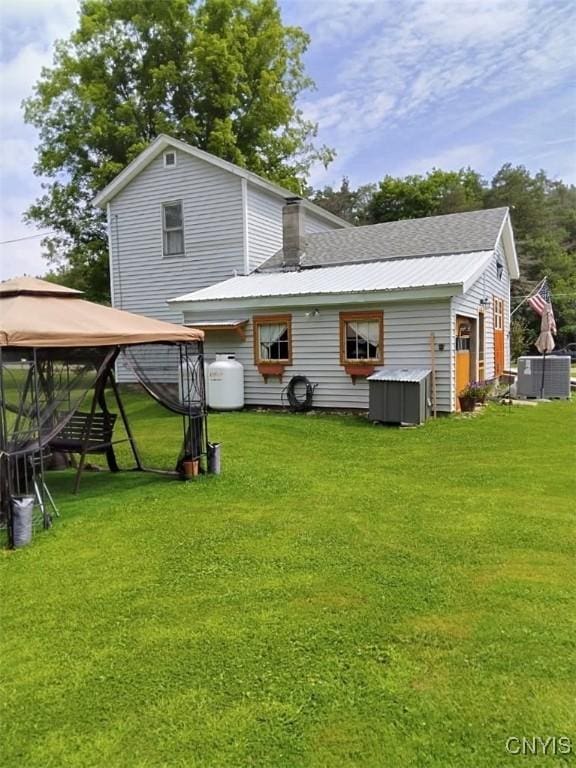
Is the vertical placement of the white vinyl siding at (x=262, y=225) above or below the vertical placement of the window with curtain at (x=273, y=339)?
above

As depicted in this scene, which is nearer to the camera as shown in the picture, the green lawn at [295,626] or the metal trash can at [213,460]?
the green lawn at [295,626]

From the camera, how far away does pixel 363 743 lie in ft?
7.41

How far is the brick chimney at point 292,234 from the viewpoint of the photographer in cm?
1499

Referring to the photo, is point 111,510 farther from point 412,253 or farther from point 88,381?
point 412,253

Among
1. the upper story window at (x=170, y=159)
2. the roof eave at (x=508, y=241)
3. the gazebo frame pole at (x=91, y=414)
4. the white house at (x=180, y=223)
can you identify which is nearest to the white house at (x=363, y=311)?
the roof eave at (x=508, y=241)

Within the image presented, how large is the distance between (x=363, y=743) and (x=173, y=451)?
6149 mm

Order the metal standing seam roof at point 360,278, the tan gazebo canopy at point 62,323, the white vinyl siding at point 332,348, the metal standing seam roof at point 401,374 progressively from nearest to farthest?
1. the tan gazebo canopy at point 62,323
2. the metal standing seam roof at point 401,374
3. the white vinyl siding at point 332,348
4. the metal standing seam roof at point 360,278

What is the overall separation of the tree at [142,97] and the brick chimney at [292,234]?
25.4 ft

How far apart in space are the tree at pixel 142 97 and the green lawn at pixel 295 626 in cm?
1898

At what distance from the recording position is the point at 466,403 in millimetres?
10648

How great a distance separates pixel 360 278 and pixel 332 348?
1.73 meters

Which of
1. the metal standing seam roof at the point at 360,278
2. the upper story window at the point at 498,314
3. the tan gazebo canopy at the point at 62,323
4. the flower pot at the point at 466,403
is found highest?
the metal standing seam roof at the point at 360,278


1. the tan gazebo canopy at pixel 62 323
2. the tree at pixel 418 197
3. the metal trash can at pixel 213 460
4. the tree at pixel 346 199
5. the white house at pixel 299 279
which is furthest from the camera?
the tree at pixel 346 199

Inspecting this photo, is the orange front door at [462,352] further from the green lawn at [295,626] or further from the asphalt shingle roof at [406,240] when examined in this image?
the green lawn at [295,626]
